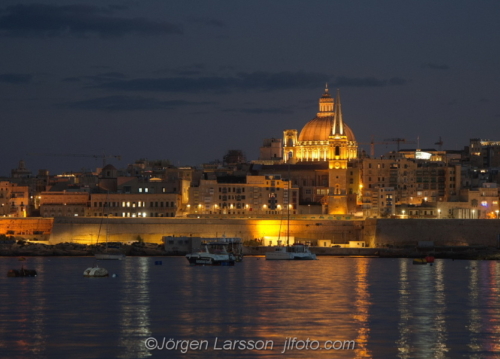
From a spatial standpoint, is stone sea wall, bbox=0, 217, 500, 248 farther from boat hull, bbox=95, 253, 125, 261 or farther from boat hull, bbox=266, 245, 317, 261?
boat hull, bbox=95, 253, 125, 261

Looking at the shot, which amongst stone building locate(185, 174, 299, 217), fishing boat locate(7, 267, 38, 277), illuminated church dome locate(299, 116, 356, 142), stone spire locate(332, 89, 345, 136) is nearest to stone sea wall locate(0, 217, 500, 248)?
stone building locate(185, 174, 299, 217)

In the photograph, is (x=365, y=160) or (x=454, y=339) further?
(x=365, y=160)

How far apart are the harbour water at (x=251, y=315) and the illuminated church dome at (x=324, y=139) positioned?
52.0 m

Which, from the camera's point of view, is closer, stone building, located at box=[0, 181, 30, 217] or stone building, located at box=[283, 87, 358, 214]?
stone building, located at box=[0, 181, 30, 217]

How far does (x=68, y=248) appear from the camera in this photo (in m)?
80.6

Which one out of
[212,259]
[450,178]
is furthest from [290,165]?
[212,259]

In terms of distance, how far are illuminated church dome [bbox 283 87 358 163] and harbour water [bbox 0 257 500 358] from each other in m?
52.0

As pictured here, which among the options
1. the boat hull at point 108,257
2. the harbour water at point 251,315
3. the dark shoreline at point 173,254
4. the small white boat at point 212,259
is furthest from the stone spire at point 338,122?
the harbour water at point 251,315

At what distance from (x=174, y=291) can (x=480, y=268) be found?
→ 25678 mm

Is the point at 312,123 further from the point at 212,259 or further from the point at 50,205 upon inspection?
the point at 212,259

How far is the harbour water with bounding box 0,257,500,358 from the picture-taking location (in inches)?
1075

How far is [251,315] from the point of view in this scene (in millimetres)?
34406

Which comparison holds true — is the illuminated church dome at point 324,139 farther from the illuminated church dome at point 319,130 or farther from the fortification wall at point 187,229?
the fortification wall at point 187,229

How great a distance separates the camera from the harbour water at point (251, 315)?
89.6ft
